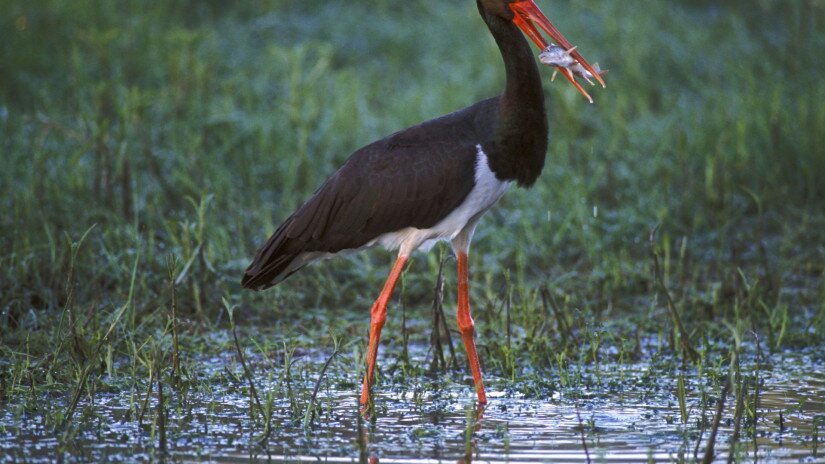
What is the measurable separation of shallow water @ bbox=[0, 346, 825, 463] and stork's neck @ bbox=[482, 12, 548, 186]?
83 cm

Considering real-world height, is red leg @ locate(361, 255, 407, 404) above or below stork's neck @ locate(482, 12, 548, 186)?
below

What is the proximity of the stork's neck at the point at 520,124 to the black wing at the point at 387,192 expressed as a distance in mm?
88

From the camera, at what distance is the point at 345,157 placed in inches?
312

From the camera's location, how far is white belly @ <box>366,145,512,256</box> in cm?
470

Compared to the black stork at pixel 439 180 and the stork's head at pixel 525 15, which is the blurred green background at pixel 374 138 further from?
the stork's head at pixel 525 15

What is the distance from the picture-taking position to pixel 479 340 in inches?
225

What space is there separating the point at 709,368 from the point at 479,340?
1.07 metres

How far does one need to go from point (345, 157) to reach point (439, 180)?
3213 millimetres

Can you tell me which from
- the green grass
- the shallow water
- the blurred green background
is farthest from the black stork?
the blurred green background

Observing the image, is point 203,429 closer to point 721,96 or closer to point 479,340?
point 479,340

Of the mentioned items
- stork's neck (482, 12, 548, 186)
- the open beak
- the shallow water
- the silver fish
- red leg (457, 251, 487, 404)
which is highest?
the open beak

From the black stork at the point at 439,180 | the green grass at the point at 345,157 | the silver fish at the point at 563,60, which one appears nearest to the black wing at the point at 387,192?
the black stork at the point at 439,180

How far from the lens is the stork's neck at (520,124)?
467 cm

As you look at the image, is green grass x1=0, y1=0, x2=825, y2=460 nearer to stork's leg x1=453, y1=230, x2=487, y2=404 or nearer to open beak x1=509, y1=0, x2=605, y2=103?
stork's leg x1=453, y1=230, x2=487, y2=404
